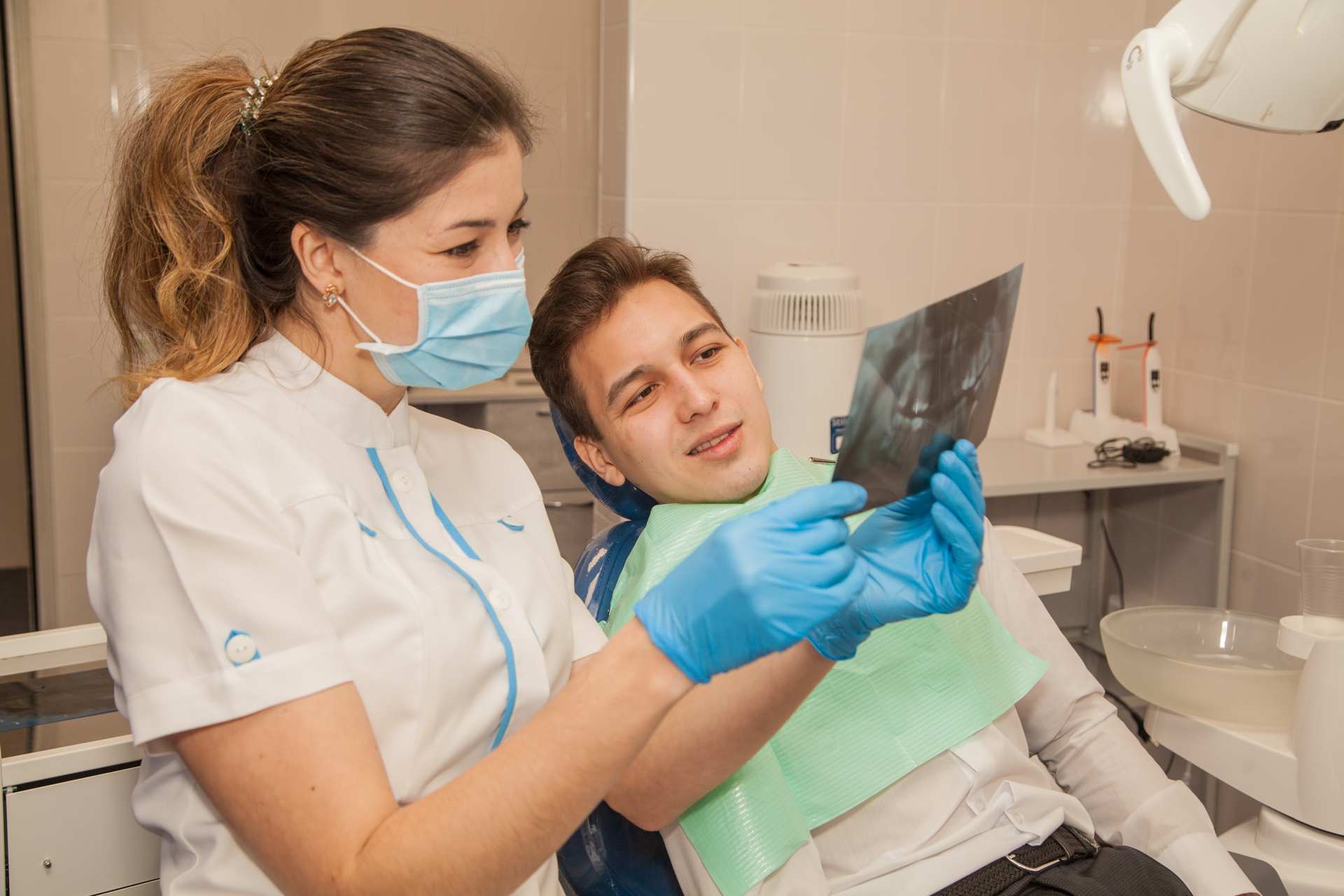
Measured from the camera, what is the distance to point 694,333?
62.5 inches

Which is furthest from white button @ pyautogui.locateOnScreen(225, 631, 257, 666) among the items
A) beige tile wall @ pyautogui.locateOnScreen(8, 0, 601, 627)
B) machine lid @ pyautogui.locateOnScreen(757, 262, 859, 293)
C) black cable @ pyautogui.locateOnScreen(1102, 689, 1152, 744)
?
black cable @ pyautogui.locateOnScreen(1102, 689, 1152, 744)

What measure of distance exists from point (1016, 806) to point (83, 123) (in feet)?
7.65

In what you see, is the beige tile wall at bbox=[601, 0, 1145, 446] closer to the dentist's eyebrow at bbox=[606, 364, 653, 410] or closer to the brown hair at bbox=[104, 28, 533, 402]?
the dentist's eyebrow at bbox=[606, 364, 653, 410]

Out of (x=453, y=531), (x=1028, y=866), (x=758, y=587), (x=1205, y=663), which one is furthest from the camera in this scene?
(x=1205, y=663)

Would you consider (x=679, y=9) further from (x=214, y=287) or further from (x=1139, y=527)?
(x=1139, y=527)

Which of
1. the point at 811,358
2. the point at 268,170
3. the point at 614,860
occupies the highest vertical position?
the point at 268,170

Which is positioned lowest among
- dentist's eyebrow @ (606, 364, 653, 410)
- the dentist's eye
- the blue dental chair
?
the blue dental chair

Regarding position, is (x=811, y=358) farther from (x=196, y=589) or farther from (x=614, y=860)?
(x=196, y=589)

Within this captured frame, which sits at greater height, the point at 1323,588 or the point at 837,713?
the point at 1323,588

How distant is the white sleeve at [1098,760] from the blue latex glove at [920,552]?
0.47m

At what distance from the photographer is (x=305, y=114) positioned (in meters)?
1.18

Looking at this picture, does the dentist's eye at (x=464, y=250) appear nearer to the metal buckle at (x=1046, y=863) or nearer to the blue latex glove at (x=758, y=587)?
the blue latex glove at (x=758, y=587)

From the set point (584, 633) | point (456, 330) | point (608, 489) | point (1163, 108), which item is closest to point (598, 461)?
point (608, 489)

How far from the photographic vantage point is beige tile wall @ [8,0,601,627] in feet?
8.18
